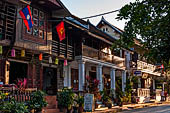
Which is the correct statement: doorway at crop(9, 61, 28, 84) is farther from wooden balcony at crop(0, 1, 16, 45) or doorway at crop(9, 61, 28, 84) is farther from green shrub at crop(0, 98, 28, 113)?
green shrub at crop(0, 98, 28, 113)

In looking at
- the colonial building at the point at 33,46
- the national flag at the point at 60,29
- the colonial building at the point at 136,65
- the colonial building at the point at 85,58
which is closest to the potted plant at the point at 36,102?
the colonial building at the point at 33,46

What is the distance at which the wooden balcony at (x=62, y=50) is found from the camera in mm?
18202

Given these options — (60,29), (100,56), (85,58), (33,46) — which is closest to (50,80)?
(85,58)

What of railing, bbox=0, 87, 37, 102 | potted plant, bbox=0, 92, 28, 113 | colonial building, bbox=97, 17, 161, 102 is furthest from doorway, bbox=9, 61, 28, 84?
colonial building, bbox=97, 17, 161, 102

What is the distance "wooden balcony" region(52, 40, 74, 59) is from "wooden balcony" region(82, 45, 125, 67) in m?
1.41

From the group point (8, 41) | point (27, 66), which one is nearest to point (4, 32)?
point (8, 41)

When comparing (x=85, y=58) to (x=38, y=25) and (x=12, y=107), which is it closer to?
(x=38, y=25)

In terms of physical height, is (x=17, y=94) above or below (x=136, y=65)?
below

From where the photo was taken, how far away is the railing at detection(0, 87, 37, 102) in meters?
12.5

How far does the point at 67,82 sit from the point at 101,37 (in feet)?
A: 17.8

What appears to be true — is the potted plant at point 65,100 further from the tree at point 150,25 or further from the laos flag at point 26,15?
the tree at point 150,25

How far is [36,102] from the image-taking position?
1337cm

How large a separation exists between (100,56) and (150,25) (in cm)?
1882

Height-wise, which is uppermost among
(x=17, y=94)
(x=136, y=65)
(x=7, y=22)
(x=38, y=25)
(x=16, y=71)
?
(x=38, y=25)
